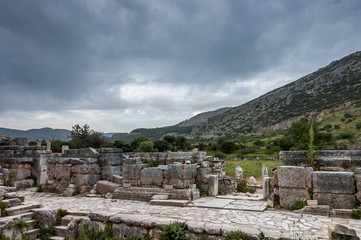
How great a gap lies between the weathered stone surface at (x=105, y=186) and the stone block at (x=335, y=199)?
6790mm

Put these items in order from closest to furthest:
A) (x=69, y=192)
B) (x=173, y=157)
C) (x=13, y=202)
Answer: (x=13, y=202), (x=69, y=192), (x=173, y=157)

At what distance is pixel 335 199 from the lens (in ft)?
21.4

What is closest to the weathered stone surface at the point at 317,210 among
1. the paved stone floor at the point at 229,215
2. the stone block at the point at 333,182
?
the paved stone floor at the point at 229,215

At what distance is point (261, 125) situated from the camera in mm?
78375

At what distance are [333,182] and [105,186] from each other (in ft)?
24.8

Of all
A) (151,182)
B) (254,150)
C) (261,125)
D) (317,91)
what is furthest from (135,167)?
(317,91)

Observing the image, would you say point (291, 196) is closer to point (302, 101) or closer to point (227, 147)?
point (227, 147)

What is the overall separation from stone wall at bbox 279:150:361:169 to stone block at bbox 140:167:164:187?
4051 mm

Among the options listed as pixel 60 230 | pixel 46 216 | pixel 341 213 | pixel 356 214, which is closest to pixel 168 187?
pixel 60 230

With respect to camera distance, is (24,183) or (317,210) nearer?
(317,210)

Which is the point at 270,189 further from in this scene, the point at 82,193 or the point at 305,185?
the point at 82,193

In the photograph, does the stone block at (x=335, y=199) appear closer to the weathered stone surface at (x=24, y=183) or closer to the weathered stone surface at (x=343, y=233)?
the weathered stone surface at (x=343, y=233)

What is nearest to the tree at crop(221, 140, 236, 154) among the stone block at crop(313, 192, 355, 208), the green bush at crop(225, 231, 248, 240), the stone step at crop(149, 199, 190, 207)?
the stone step at crop(149, 199, 190, 207)

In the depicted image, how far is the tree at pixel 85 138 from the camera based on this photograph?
4666 centimetres
